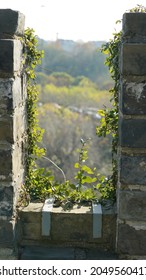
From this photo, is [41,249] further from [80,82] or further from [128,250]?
[80,82]

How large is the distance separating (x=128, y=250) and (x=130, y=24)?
144cm

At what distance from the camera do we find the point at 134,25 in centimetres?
263

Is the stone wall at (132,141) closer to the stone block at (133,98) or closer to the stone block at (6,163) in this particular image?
the stone block at (133,98)

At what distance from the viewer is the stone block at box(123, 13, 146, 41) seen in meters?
2.61

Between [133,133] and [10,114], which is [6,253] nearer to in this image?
[10,114]

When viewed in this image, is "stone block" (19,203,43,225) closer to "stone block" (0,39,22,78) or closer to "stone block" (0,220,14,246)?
"stone block" (0,220,14,246)

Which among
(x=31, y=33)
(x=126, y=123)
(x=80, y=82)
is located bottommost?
(x=80, y=82)

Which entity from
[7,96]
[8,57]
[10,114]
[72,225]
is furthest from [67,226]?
[8,57]

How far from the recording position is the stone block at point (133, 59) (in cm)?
262

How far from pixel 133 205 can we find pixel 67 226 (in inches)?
20.1

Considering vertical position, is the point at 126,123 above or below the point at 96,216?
above

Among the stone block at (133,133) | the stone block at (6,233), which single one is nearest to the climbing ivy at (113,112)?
the stone block at (133,133)

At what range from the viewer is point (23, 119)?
3.12 m

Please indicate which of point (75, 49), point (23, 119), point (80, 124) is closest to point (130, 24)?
point (23, 119)
